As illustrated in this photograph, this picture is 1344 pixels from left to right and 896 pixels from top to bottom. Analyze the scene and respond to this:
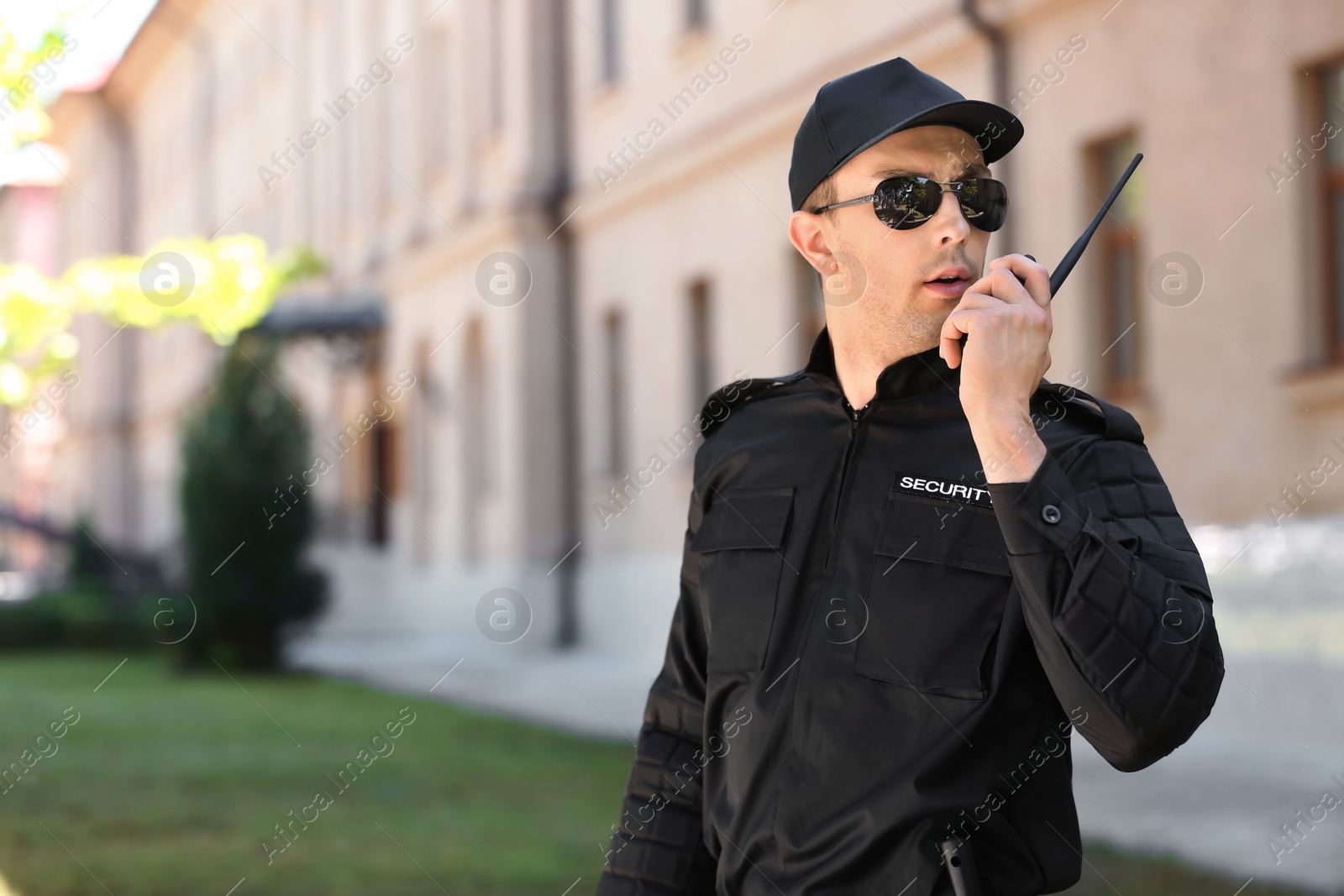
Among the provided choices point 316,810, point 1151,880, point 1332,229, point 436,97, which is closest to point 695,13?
point 1332,229

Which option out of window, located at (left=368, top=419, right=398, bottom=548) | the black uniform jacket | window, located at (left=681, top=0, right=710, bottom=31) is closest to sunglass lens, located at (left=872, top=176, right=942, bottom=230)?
the black uniform jacket

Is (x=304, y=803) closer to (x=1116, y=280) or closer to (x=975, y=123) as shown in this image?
(x=1116, y=280)

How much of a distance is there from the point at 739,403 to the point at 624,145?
54.6 ft

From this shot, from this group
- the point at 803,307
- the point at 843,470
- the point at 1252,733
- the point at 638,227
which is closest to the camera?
the point at 843,470

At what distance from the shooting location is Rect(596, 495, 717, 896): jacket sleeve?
2641 millimetres

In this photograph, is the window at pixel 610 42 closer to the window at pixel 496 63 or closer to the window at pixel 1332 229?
the window at pixel 496 63

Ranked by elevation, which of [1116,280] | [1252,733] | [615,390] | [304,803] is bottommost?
[304,803]

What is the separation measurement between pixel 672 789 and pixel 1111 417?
3.35 feet

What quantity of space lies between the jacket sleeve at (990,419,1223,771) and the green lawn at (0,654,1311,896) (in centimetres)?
508

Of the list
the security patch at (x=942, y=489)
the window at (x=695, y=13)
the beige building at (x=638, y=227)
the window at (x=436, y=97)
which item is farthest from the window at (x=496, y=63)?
the security patch at (x=942, y=489)

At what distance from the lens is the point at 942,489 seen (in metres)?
2.33

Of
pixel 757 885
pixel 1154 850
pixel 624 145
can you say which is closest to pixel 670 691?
pixel 757 885

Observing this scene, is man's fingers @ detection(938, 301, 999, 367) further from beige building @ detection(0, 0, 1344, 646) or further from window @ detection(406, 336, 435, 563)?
window @ detection(406, 336, 435, 563)

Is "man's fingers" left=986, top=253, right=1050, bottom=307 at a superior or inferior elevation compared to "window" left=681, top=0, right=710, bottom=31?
inferior
